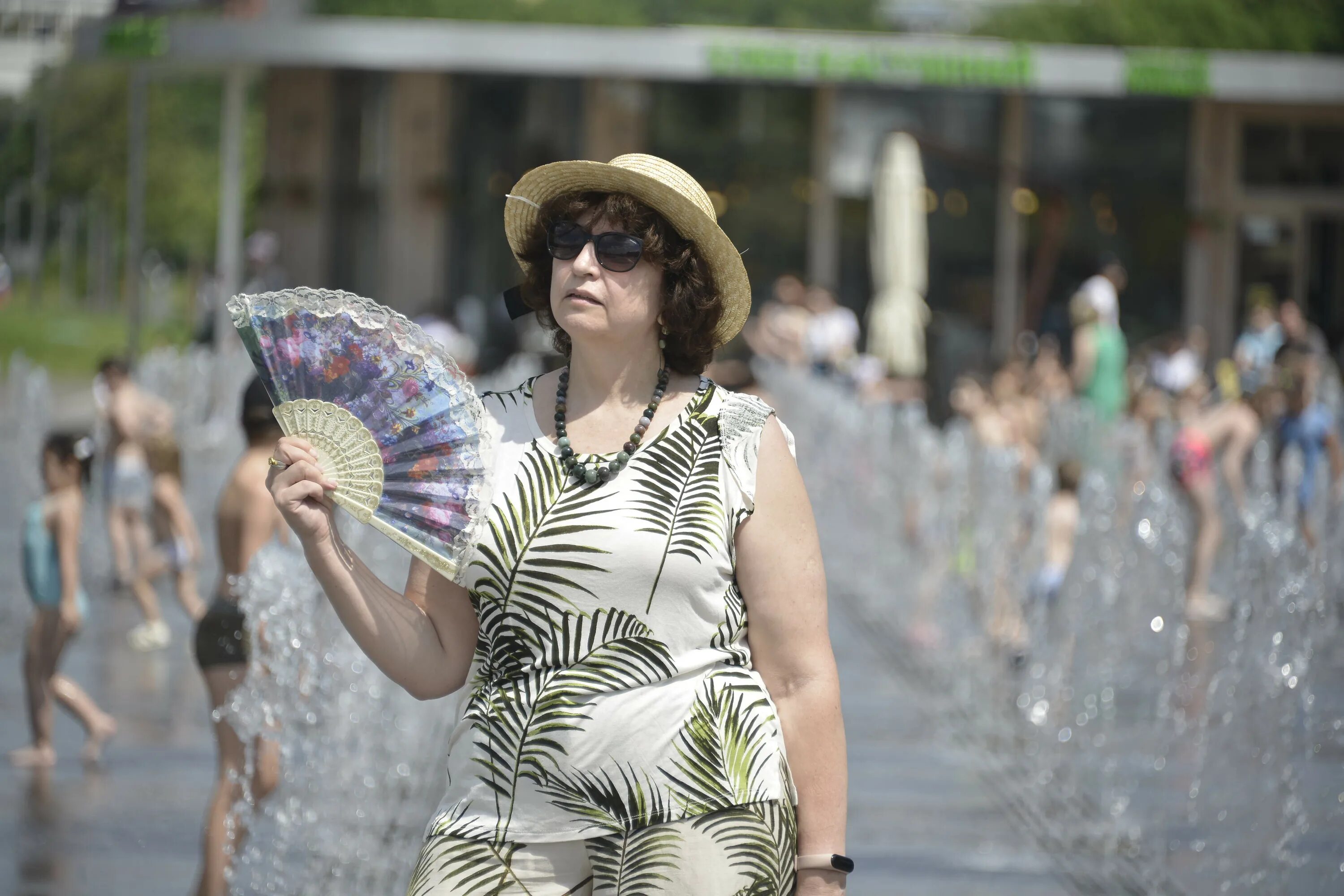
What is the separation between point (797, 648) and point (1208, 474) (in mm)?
8438

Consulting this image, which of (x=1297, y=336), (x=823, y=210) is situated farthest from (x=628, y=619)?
(x=823, y=210)

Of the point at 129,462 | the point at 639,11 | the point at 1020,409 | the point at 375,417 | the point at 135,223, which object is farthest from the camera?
the point at 639,11

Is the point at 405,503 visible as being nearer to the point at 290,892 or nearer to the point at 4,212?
the point at 290,892

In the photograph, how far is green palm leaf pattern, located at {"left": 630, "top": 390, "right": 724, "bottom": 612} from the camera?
249 cm

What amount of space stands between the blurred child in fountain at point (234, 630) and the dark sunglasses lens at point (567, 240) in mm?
2081

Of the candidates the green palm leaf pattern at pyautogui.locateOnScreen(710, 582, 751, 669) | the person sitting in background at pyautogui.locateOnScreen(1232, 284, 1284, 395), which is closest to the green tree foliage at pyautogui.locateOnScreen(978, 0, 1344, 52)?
the person sitting in background at pyautogui.locateOnScreen(1232, 284, 1284, 395)

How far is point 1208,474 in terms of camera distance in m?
10.5

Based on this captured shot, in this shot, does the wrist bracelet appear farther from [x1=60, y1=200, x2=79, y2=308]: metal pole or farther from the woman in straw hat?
[x1=60, y1=200, x2=79, y2=308]: metal pole

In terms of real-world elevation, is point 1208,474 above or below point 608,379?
above

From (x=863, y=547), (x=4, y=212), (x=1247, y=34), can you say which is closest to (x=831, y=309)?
(x=863, y=547)

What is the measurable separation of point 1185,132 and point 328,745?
76.2 ft

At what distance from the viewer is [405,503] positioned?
2551 millimetres

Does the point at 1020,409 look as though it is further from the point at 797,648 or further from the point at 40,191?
the point at 797,648

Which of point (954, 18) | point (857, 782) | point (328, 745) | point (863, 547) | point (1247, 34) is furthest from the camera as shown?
point (954, 18)
